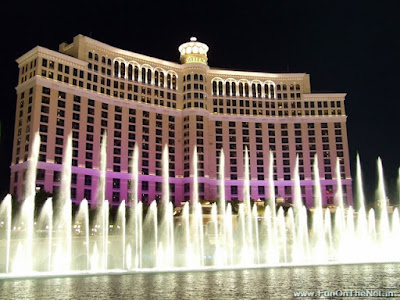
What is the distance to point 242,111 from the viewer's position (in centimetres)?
11900

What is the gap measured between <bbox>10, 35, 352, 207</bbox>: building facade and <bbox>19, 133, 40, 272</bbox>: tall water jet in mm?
1912

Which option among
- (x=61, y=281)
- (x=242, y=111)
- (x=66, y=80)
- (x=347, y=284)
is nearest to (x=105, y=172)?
(x=66, y=80)

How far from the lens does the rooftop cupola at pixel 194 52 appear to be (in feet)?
381

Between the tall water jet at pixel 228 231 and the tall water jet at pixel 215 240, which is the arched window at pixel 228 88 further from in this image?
the tall water jet at pixel 228 231

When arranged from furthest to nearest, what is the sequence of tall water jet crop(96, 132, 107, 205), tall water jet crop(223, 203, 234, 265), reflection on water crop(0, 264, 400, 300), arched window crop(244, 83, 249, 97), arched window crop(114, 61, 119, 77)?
arched window crop(244, 83, 249, 97) → arched window crop(114, 61, 119, 77) → tall water jet crop(96, 132, 107, 205) → tall water jet crop(223, 203, 234, 265) → reflection on water crop(0, 264, 400, 300)

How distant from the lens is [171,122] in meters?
112

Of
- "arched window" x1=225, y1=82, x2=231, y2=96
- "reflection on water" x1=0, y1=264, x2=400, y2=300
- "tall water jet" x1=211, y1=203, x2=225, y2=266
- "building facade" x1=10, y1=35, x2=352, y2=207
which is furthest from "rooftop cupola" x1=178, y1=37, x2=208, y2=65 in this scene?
"reflection on water" x1=0, y1=264, x2=400, y2=300

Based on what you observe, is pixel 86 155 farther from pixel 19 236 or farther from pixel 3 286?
pixel 3 286

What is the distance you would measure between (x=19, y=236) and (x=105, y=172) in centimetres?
4436

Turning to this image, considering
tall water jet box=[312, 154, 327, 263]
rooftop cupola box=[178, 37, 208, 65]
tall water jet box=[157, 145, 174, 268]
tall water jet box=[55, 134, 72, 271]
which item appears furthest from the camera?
rooftop cupola box=[178, 37, 208, 65]

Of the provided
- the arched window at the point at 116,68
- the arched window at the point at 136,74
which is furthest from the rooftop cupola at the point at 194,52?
the arched window at the point at 116,68

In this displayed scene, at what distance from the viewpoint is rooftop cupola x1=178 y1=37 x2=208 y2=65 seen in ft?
381

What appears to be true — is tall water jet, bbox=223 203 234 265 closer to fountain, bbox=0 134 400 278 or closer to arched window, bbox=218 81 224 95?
fountain, bbox=0 134 400 278

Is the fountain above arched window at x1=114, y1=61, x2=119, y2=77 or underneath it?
underneath
